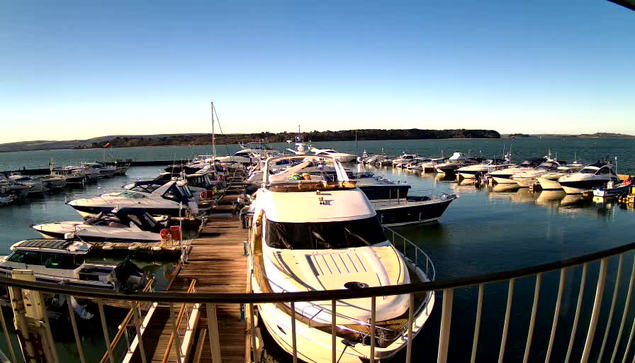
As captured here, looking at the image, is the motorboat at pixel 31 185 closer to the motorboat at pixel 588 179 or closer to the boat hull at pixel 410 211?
the boat hull at pixel 410 211

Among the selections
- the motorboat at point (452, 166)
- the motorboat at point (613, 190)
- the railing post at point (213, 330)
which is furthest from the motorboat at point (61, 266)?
the motorboat at point (452, 166)

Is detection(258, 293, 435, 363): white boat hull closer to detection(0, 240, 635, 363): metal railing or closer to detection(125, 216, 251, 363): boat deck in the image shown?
detection(0, 240, 635, 363): metal railing

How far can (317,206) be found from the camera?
9172 millimetres

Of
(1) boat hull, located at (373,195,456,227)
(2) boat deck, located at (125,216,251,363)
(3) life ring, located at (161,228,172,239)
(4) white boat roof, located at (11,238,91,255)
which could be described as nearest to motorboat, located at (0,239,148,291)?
(4) white boat roof, located at (11,238,91,255)

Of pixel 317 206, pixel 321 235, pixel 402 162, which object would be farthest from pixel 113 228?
pixel 402 162

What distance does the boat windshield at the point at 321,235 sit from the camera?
8.49m

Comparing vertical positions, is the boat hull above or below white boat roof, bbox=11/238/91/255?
below

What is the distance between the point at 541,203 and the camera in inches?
1197

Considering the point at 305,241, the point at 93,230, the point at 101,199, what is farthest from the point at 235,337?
the point at 101,199

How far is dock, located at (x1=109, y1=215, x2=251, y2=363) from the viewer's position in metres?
7.45

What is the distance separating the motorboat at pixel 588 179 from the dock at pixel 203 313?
103 ft

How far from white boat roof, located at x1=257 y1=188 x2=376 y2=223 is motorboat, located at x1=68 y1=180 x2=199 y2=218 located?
1353 cm

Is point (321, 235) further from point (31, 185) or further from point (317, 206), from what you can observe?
point (31, 185)

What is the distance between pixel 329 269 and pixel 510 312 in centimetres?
438
